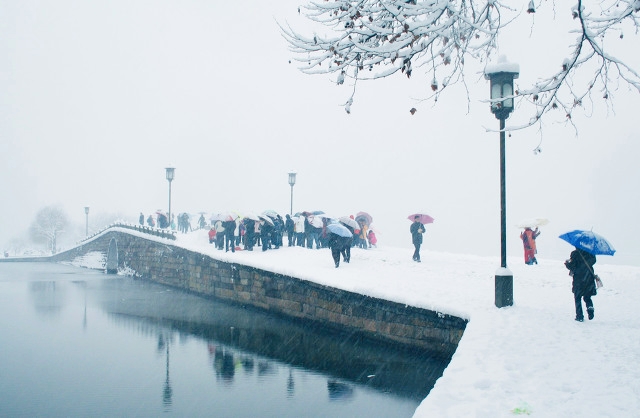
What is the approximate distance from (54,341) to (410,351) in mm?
8460

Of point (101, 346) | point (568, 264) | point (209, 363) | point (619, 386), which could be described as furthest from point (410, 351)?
point (101, 346)

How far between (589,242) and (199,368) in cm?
707

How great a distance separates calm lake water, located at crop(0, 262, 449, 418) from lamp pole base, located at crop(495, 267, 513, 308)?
1508 mm

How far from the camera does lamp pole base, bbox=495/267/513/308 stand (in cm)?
956

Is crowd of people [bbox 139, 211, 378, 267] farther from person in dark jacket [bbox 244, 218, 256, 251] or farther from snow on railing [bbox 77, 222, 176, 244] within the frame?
snow on railing [bbox 77, 222, 176, 244]

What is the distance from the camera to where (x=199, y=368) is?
35.0 ft

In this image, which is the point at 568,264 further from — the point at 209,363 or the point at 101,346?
the point at 101,346

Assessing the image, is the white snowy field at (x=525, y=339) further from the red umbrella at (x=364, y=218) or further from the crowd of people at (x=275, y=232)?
the red umbrella at (x=364, y=218)

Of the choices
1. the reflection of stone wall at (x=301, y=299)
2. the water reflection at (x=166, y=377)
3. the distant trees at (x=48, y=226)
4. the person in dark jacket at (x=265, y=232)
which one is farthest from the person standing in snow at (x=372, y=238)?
the distant trees at (x=48, y=226)

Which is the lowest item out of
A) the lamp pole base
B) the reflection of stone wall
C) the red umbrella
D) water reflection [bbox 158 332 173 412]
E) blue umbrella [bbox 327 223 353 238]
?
water reflection [bbox 158 332 173 412]

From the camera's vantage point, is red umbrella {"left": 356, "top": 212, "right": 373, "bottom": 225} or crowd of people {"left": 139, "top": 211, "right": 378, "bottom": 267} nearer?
crowd of people {"left": 139, "top": 211, "right": 378, "bottom": 267}

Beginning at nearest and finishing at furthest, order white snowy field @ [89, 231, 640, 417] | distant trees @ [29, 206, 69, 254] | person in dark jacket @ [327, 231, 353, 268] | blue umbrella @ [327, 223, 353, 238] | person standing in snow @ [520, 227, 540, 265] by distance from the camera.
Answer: white snowy field @ [89, 231, 640, 417] < blue umbrella @ [327, 223, 353, 238] < person in dark jacket @ [327, 231, 353, 268] < person standing in snow @ [520, 227, 540, 265] < distant trees @ [29, 206, 69, 254]

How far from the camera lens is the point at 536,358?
690 cm

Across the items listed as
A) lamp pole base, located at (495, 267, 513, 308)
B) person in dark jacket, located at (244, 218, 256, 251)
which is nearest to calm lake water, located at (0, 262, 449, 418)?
lamp pole base, located at (495, 267, 513, 308)
